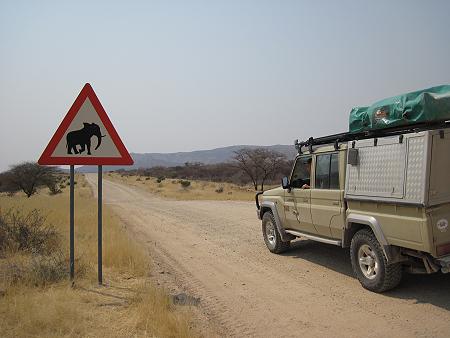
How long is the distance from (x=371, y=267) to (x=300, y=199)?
218 cm

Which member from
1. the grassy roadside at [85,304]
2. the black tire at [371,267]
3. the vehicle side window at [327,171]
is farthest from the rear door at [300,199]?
the grassy roadside at [85,304]

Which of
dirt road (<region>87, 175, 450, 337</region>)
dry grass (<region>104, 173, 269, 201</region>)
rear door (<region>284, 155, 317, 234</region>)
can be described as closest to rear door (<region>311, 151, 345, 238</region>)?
rear door (<region>284, 155, 317, 234</region>)

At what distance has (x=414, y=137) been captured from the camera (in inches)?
204

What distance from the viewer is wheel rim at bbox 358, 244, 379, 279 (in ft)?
19.4

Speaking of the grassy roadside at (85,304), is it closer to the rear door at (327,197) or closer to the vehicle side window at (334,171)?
the rear door at (327,197)

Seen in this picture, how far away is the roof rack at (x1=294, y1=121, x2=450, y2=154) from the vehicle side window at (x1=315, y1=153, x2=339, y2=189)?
A: 0.26 m

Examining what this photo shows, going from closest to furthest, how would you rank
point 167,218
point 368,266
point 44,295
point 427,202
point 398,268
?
point 427,202 → point 44,295 → point 398,268 → point 368,266 → point 167,218

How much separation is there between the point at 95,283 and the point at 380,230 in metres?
4.25

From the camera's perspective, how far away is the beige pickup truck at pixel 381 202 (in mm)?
5016

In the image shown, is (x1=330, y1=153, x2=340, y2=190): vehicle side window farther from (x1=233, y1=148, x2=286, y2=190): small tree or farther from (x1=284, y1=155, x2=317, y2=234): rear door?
(x1=233, y1=148, x2=286, y2=190): small tree

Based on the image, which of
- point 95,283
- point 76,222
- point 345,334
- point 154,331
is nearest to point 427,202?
point 345,334

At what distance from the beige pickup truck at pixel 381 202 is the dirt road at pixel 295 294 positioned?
46 cm

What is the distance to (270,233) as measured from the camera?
912 centimetres

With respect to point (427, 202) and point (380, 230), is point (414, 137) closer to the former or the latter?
→ point (427, 202)
